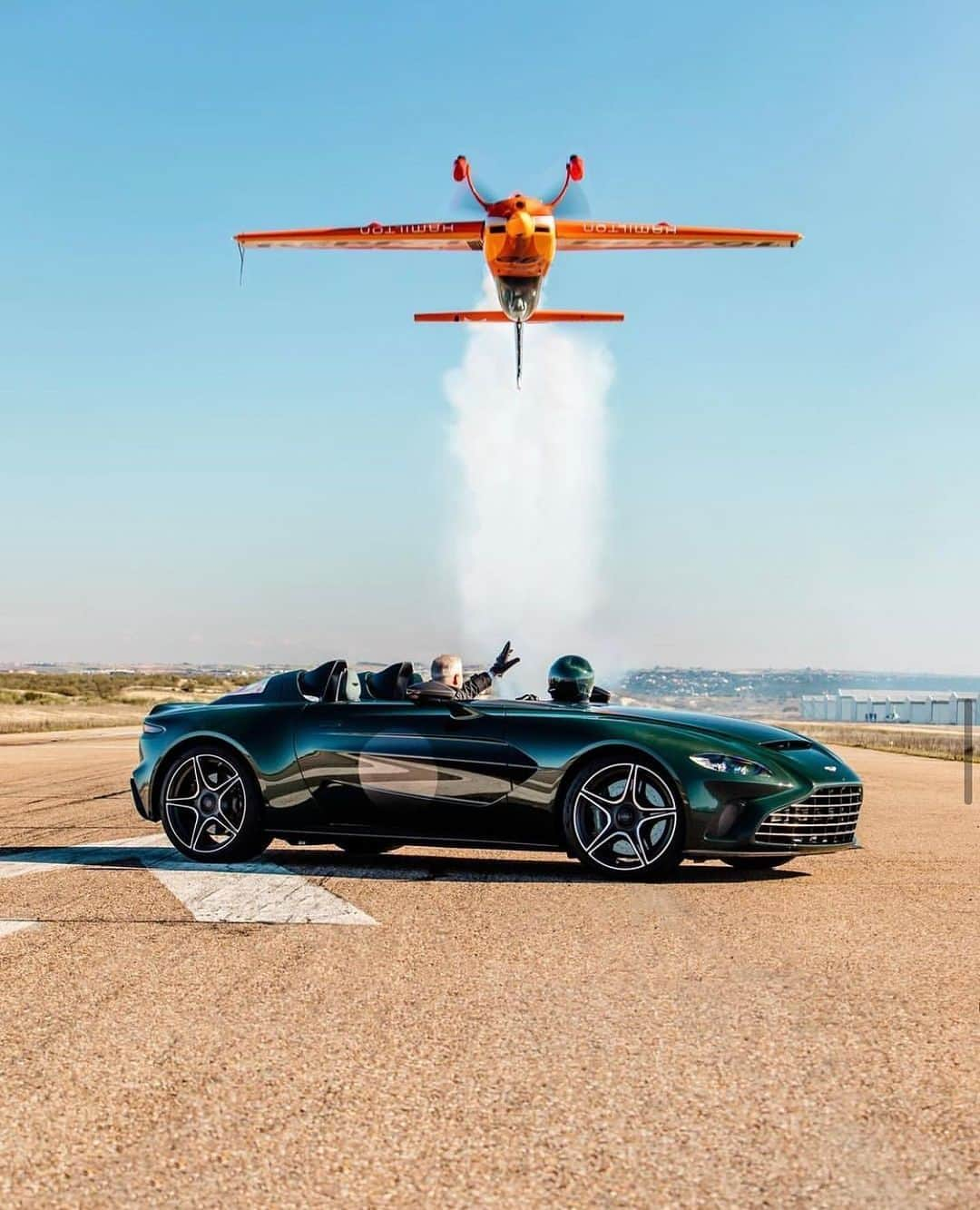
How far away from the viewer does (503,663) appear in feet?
29.9

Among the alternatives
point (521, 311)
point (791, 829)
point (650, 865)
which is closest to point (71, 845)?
point (650, 865)

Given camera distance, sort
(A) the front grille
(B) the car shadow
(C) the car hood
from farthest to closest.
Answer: (B) the car shadow
(C) the car hood
(A) the front grille

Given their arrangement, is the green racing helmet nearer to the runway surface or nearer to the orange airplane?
the runway surface

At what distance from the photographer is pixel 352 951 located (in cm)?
532

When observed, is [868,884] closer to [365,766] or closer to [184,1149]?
[365,766]

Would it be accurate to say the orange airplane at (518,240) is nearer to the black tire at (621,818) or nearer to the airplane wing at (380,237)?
the airplane wing at (380,237)

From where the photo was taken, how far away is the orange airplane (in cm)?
3556

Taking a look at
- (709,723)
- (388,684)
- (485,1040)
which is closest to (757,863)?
(709,723)

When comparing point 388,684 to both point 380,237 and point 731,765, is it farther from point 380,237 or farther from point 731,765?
point 380,237

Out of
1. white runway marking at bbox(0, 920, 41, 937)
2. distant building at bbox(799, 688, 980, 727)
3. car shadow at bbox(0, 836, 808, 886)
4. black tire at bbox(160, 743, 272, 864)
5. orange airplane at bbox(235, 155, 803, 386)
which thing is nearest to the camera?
white runway marking at bbox(0, 920, 41, 937)

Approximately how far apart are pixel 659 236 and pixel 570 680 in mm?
35074

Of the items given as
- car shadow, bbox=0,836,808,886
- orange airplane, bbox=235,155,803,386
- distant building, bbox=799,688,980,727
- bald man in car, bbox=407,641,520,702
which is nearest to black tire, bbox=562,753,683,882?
car shadow, bbox=0,836,808,886

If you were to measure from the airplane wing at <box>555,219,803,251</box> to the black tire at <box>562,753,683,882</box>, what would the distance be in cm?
3525

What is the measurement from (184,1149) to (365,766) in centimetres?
488
